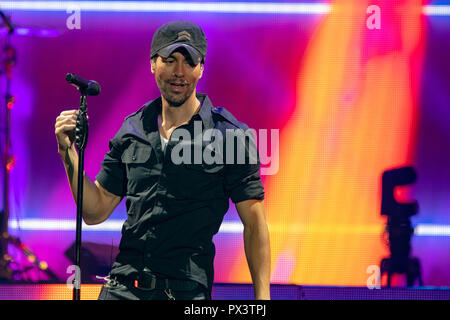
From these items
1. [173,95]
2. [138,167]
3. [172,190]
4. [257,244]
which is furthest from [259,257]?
[173,95]

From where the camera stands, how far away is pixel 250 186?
2.00 meters

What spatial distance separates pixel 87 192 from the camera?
81.3 inches

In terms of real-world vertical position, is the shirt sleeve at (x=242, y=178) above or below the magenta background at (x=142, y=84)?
below

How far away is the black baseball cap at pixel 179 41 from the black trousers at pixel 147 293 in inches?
32.1

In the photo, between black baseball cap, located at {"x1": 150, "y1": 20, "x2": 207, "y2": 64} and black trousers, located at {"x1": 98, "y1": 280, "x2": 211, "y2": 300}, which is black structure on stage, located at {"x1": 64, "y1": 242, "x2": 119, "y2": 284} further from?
black baseball cap, located at {"x1": 150, "y1": 20, "x2": 207, "y2": 64}

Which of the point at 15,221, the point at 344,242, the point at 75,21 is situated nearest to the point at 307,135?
the point at 344,242

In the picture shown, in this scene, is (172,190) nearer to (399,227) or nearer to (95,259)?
(95,259)

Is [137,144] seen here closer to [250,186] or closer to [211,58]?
[250,186]

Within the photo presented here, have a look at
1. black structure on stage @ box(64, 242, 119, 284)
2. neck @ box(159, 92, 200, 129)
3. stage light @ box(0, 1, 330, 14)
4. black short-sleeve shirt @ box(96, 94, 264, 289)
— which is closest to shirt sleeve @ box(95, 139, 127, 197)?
black short-sleeve shirt @ box(96, 94, 264, 289)

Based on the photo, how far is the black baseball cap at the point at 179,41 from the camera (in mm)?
2002

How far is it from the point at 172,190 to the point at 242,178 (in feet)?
0.85

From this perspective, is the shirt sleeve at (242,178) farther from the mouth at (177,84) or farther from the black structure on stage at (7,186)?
the black structure on stage at (7,186)

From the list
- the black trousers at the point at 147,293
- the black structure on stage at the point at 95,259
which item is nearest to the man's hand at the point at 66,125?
the black trousers at the point at 147,293
